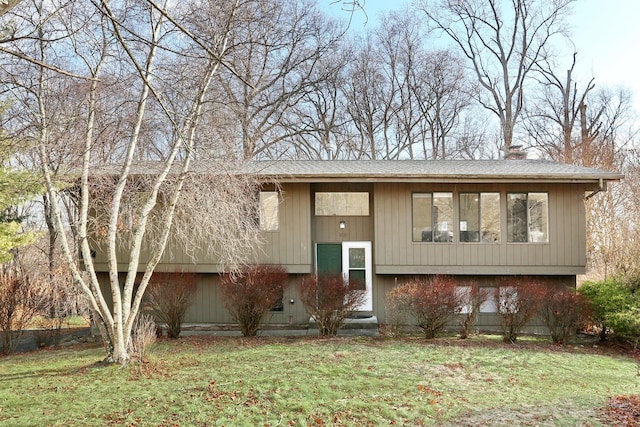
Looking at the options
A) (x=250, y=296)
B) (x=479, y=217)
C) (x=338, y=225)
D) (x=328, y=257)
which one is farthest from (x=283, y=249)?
(x=479, y=217)

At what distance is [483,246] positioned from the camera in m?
12.2

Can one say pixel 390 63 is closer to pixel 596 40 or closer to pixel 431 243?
pixel 596 40

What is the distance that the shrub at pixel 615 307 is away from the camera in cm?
976

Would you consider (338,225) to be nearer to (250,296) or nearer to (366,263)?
(366,263)

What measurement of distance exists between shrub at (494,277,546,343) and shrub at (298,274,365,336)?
3064 mm

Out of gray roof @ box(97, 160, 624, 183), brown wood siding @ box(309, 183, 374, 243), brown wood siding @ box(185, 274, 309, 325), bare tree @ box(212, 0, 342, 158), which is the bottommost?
brown wood siding @ box(185, 274, 309, 325)

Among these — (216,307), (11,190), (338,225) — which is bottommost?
(216,307)

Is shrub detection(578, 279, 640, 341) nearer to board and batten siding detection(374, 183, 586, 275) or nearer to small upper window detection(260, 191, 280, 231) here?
board and batten siding detection(374, 183, 586, 275)

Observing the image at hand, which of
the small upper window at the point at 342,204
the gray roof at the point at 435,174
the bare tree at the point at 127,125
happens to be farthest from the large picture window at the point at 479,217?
the bare tree at the point at 127,125

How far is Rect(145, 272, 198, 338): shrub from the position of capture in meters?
10.8

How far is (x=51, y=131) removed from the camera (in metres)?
8.29

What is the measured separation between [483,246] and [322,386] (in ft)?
24.1

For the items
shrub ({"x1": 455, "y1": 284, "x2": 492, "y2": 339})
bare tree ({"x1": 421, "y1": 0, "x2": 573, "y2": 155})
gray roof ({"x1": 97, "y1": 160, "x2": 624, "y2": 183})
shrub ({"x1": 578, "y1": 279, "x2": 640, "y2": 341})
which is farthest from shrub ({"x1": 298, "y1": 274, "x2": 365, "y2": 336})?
bare tree ({"x1": 421, "y1": 0, "x2": 573, "y2": 155})

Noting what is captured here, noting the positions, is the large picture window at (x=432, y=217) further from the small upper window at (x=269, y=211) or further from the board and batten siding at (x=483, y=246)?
the small upper window at (x=269, y=211)
